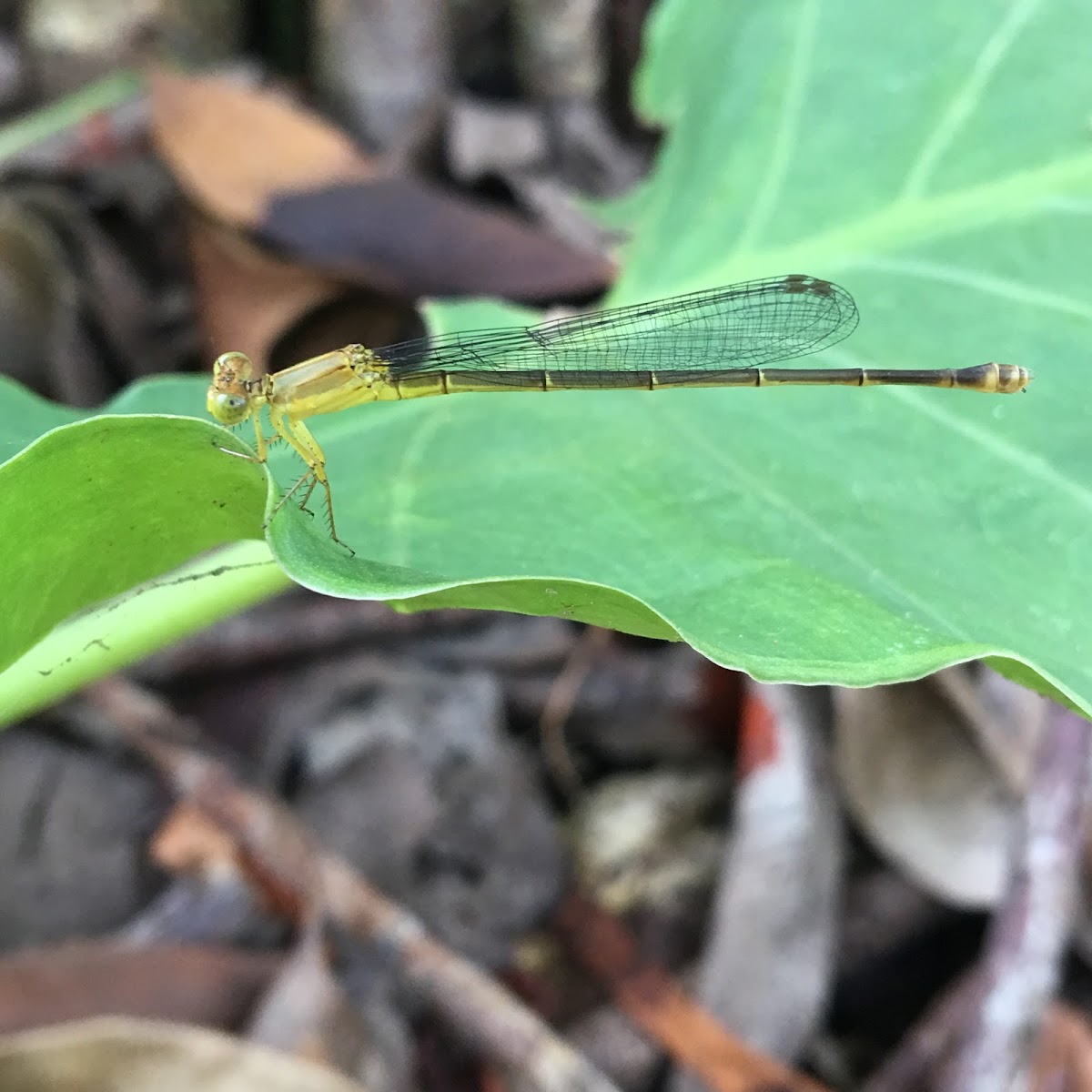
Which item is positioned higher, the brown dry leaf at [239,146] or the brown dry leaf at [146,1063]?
the brown dry leaf at [239,146]

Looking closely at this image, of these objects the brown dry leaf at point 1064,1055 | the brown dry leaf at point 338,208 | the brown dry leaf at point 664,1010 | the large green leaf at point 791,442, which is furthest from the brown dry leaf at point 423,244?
the brown dry leaf at point 1064,1055

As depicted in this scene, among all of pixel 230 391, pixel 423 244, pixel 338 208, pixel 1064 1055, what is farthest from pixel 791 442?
pixel 338 208

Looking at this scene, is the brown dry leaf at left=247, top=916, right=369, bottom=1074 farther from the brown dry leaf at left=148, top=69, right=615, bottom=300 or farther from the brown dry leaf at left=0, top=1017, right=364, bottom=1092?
the brown dry leaf at left=148, top=69, right=615, bottom=300

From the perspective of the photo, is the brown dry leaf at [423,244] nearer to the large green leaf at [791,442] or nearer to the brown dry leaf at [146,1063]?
the large green leaf at [791,442]

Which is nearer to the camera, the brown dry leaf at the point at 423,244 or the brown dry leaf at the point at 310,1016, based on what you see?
the brown dry leaf at the point at 310,1016

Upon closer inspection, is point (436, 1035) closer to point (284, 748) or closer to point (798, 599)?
point (284, 748)

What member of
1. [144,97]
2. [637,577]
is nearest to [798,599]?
[637,577]
